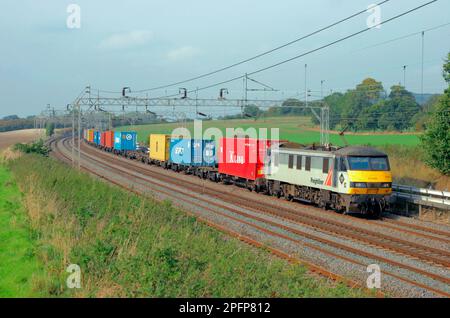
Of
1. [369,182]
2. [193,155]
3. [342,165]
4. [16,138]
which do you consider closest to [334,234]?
[369,182]

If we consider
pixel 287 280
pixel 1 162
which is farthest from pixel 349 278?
pixel 1 162

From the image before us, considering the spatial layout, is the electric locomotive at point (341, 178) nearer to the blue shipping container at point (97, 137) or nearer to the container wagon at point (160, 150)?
the container wagon at point (160, 150)

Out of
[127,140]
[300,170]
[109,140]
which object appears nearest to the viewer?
[300,170]

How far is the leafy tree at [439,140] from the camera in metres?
29.9

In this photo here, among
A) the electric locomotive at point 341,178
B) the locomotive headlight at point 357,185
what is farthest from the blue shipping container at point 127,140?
the locomotive headlight at point 357,185

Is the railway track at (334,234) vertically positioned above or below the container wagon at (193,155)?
below

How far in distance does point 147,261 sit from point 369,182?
14305 millimetres

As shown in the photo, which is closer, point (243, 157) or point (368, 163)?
point (368, 163)

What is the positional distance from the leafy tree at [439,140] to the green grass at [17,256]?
21874 mm

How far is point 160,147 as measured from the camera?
51906 mm

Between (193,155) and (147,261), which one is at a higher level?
(193,155)

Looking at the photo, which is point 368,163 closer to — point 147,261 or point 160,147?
point 147,261

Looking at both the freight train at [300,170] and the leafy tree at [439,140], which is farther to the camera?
the leafy tree at [439,140]
